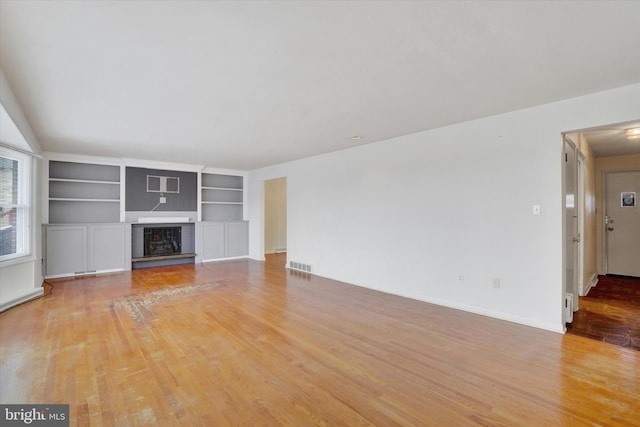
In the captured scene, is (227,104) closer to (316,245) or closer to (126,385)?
(126,385)

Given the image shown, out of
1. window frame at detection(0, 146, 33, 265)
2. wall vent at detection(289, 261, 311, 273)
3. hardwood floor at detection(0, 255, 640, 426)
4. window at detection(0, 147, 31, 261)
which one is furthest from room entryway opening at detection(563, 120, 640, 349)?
window frame at detection(0, 146, 33, 265)

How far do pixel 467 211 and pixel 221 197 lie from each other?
250 inches

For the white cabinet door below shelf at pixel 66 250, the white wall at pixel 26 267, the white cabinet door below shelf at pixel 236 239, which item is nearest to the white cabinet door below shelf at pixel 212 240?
the white cabinet door below shelf at pixel 236 239

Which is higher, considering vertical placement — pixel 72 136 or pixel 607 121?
pixel 72 136

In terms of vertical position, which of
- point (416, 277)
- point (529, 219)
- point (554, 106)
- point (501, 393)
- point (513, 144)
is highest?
point (554, 106)

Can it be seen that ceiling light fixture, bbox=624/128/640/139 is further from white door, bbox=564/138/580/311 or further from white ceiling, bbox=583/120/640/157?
white door, bbox=564/138/580/311

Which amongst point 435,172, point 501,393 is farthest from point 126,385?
point 435,172

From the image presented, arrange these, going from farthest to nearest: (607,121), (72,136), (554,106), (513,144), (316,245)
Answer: (316,245) → (72,136) → (513,144) → (554,106) → (607,121)

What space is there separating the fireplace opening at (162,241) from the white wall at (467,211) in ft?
13.0

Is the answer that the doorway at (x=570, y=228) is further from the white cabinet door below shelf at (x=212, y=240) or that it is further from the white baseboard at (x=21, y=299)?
the white cabinet door below shelf at (x=212, y=240)

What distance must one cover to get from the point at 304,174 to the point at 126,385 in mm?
4767

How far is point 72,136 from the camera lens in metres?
4.59

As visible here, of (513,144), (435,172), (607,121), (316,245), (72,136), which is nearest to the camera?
(607,121)

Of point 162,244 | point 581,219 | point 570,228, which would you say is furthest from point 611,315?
point 162,244
